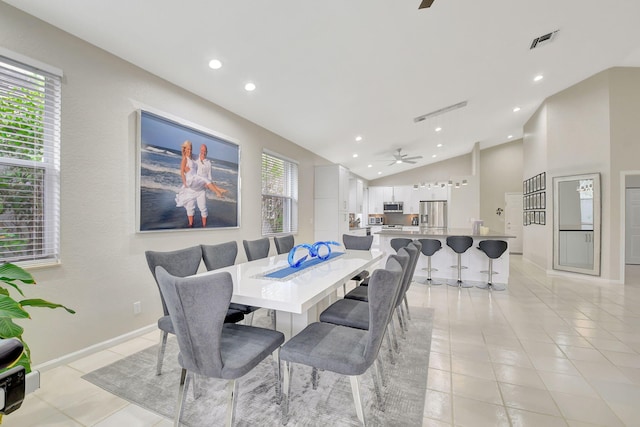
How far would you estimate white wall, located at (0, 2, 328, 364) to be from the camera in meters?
2.14

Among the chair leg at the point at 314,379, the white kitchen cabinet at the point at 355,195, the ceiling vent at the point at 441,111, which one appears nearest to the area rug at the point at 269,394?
the chair leg at the point at 314,379

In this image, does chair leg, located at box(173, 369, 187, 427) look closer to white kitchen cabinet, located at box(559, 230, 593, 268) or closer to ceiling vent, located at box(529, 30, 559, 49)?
ceiling vent, located at box(529, 30, 559, 49)

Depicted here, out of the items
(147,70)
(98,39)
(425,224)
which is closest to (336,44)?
(147,70)

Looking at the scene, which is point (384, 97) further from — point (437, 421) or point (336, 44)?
point (437, 421)

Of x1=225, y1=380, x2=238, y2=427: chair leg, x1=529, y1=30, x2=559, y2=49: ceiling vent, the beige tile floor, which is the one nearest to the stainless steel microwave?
the beige tile floor

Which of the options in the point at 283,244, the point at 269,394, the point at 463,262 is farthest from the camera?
the point at 463,262

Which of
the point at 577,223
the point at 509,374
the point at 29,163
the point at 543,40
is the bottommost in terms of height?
the point at 509,374

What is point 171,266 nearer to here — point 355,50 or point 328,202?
point 355,50

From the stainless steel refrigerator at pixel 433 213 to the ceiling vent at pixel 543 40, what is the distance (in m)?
5.73

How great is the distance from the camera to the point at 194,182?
3.35 m

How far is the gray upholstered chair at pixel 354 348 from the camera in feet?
4.66

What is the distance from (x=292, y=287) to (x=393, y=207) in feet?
29.1

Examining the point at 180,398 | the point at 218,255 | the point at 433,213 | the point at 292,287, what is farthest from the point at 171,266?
the point at 433,213

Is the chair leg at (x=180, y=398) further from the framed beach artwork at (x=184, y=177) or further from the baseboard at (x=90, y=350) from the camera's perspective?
the framed beach artwork at (x=184, y=177)
